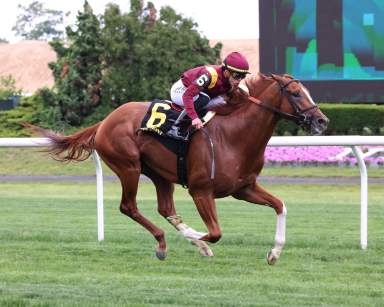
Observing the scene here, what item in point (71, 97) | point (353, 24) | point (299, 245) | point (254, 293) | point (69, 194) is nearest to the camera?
point (254, 293)

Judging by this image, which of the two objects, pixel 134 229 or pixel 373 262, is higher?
pixel 373 262

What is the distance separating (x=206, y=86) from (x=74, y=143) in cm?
164

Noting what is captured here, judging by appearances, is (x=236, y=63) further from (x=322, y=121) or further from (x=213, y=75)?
(x=322, y=121)

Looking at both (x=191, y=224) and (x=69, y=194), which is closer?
(x=191, y=224)

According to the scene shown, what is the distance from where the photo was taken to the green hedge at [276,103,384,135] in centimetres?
2331

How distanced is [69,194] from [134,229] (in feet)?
28.0

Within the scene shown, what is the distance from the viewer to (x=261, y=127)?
7574 millimetres

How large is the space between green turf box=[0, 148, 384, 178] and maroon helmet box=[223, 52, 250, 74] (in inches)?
543

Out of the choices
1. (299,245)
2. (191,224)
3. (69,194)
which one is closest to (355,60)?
(69,194)

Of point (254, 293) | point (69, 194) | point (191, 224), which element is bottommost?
point (69, 194)

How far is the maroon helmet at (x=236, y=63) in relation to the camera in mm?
7438

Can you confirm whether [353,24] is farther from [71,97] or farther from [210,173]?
[210,173]

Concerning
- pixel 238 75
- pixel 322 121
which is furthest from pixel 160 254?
pixel 322 121

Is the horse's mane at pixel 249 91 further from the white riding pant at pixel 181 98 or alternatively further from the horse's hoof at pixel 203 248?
the horse's hoof at pixel 203 248
